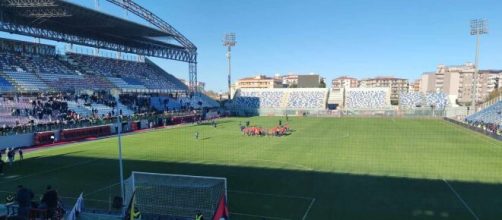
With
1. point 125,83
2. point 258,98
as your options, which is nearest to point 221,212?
point 125,83

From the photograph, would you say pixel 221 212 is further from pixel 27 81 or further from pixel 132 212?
pixel 27 81

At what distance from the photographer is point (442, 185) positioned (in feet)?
46.1

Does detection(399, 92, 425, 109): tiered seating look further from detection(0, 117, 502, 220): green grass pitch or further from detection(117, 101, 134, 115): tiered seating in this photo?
detection(117, 101, 134, 115): tiered seating

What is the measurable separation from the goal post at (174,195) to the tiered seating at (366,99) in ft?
179

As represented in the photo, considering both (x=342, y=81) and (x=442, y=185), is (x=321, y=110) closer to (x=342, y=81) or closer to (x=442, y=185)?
(x=442, y=185)

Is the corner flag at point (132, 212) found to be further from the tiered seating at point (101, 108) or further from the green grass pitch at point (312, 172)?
the tiered seating at point (101, 108)

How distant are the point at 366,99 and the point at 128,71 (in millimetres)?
40675

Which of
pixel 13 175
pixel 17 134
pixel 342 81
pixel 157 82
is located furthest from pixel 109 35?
pixel 342 81

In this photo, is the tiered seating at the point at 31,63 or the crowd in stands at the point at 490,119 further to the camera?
the tiered seating at the point at 31,63

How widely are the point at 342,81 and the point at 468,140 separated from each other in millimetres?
142312

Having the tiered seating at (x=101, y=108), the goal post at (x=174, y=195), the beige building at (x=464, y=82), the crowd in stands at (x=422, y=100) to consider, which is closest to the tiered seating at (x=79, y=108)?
the tiered seating at (x=101, y=108)

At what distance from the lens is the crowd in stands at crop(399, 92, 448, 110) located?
59.5 meters

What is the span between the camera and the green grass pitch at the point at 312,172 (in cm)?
1155

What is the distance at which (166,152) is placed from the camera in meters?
22.4
